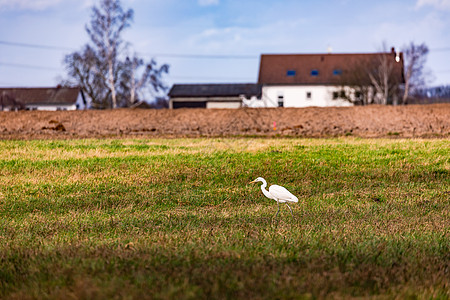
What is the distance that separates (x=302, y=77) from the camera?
64812 mm

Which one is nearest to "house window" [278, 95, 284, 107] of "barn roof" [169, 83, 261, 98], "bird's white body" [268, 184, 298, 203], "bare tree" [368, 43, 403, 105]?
"barn roof" [169, 83, 261, 98]

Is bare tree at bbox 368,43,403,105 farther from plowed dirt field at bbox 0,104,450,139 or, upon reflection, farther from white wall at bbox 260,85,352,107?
plowed dirt field at bbox 0,104,450,139

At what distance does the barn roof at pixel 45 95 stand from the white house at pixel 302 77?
106 feet

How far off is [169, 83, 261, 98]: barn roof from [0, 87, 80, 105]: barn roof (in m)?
23.2

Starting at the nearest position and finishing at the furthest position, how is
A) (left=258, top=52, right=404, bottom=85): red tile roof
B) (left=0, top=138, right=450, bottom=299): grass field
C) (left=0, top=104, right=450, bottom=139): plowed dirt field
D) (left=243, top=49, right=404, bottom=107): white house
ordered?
(left=0, top=138, right=450, bottom=299): grass field → (left=0, top=104, right=450, bottom=139): plowed dirt field → (left=258, top=52, right=404, bottom=85): red tile roof → (left=243, top=49, right=404, bottom=107): white house

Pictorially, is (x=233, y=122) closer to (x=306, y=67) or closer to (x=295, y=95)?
(x=295, y=95)

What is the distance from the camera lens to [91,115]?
3212cm

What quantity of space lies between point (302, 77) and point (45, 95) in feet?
137

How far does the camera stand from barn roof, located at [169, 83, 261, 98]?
205 ft

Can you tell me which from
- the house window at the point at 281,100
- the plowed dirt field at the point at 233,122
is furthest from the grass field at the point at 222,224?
the house window at the point at 281,100

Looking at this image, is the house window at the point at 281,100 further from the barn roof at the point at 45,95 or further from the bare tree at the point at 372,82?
the barn roof at the point at 45,95

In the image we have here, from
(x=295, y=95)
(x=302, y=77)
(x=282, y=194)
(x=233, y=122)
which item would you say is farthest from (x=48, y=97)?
(x=282, y=194)

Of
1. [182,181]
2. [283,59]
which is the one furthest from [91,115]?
[283,59]

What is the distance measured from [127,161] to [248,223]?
8.35 m
